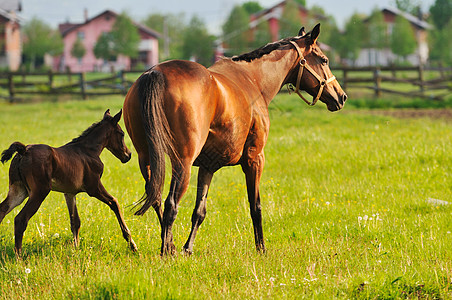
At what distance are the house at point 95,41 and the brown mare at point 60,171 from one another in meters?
72.7

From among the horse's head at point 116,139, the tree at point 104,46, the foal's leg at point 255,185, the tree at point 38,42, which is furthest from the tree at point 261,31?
the tree at point 38,42

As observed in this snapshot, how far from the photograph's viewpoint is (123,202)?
677cm

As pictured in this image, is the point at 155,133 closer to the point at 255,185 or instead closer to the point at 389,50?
the point at 255,185

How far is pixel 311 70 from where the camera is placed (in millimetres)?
5570

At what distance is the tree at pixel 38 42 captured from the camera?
77.8 meters

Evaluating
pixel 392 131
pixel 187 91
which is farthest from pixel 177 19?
pixel 187 91

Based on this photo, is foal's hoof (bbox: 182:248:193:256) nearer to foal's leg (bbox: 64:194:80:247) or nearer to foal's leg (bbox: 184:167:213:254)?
foal's leg (bbox: 184:167:213:254)

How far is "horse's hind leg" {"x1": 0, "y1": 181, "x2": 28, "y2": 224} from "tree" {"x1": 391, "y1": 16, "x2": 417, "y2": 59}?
63446 millimetres

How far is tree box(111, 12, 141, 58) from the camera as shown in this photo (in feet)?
230

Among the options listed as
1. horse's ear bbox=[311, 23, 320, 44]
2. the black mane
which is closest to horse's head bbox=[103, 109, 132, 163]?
the black mane

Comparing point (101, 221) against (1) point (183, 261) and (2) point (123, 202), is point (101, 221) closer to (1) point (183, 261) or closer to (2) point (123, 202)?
(2) point (123, 202)

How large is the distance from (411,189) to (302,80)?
302 centimetres

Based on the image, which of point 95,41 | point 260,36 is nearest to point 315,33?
point 260,36

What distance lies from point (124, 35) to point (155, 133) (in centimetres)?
6937
